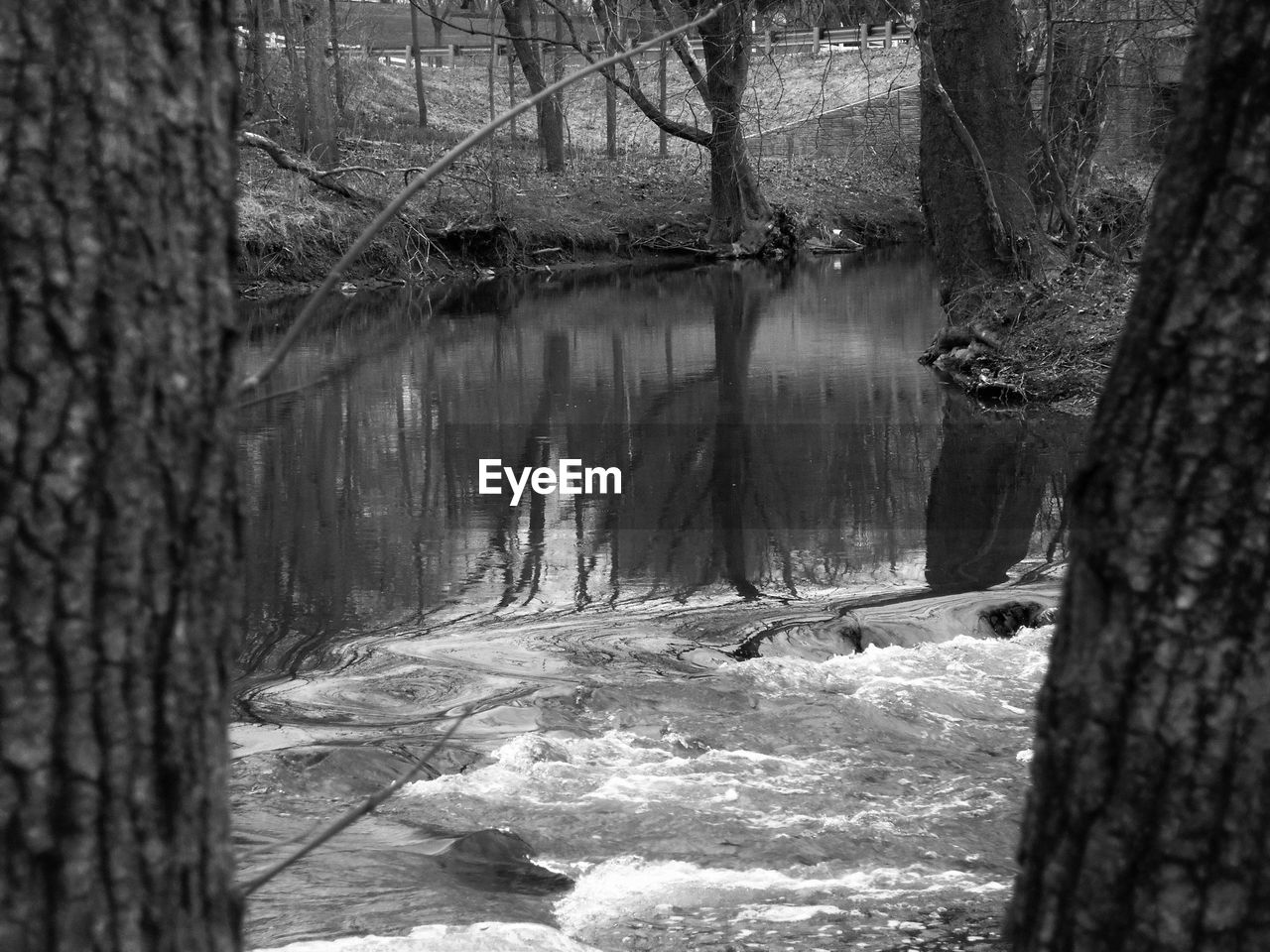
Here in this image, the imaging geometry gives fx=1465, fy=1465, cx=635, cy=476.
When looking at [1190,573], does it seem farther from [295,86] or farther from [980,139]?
[295,86]

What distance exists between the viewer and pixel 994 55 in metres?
15.6

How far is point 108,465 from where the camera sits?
1.76m

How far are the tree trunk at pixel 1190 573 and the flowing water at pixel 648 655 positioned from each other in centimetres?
107

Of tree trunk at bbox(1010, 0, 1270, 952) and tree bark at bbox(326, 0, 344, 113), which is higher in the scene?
tree bark at bbox(326, 0, 344, 113)

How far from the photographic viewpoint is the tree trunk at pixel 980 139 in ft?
51.2

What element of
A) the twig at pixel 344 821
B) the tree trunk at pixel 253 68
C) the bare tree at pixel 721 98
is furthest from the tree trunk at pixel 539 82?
the twig at pixel 344 821

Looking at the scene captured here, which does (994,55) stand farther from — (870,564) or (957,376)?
(870,564)

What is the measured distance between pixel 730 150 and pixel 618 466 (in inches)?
677

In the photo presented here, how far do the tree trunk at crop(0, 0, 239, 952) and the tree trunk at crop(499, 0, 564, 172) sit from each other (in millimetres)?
29042

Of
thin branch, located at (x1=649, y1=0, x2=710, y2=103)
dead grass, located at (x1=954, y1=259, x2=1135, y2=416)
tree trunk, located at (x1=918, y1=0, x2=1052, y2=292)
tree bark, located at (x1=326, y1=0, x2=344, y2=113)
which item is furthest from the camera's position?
tree bark, located at (x1=326, y1=0, x2=344, y2=113)

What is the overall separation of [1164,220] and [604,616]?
643 cm

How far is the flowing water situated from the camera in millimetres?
5184

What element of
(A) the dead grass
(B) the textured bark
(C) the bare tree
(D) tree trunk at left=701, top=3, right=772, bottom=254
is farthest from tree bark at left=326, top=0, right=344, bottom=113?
(B) the textured bark

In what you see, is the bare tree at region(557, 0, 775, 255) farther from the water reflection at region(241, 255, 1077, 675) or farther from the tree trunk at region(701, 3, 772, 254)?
the water reflection at region(241, 255, 1077, 675)
